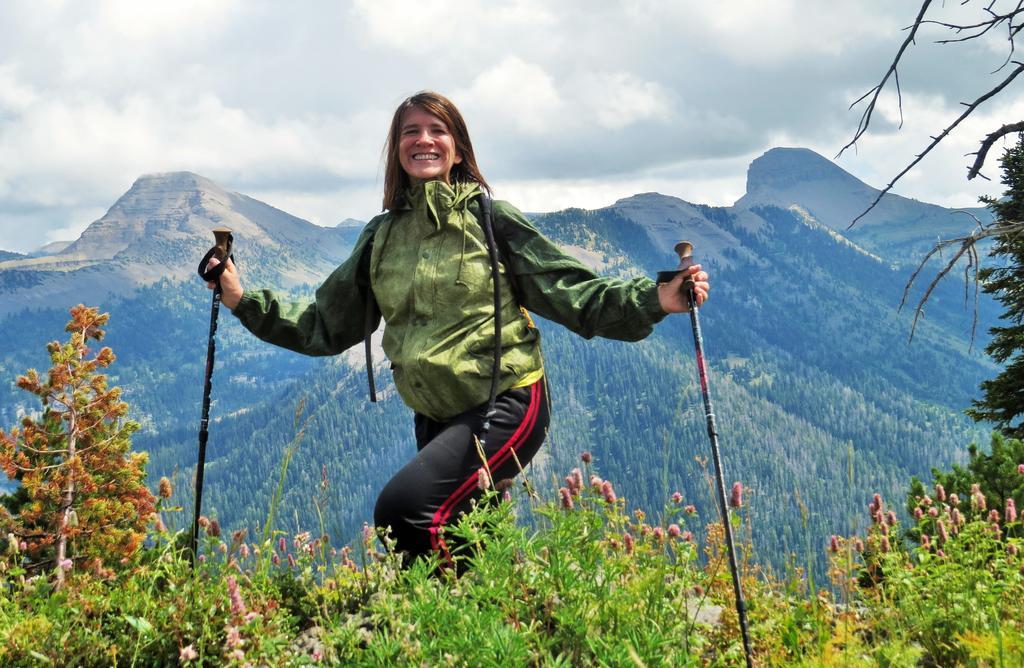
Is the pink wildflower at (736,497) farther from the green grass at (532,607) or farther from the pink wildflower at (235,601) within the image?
the pink wildflower at (235,601)

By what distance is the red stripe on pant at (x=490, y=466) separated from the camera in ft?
13.4

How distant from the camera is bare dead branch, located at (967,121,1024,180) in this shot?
375cm

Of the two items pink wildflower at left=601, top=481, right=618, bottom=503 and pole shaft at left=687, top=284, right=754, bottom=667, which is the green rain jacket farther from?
pink wildflower at left=601, top=481, right=618, bottom=503

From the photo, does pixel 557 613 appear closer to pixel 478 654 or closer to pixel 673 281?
pixel 478 654

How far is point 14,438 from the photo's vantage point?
6148 mm

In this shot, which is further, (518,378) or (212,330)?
(212,330)

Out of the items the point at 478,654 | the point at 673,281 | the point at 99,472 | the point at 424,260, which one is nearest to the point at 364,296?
the point at 424,260

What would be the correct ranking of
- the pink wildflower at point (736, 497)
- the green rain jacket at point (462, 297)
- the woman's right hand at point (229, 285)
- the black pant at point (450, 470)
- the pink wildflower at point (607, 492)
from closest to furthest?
the pink wildflower at point (736, 497), the pink wildflower at point (607, 492), the black pant at point (450, 470), the green rain jacket at point (462, 297), the woman's right hand at point (229, 285)

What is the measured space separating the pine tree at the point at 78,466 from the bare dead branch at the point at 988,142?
5604mm

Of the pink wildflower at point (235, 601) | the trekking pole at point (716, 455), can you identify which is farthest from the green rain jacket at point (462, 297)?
the pink wildflower at point (235, 601)

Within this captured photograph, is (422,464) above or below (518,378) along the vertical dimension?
below

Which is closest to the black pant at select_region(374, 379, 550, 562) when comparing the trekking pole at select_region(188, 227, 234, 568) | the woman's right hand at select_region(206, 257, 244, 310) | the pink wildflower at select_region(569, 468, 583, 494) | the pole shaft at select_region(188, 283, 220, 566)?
the pink wildflower at select_region(569, 468, 583, 494)

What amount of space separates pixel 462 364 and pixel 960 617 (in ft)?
8.96

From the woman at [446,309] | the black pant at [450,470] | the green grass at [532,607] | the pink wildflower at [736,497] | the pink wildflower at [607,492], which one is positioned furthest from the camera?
the woman at [446,309]
